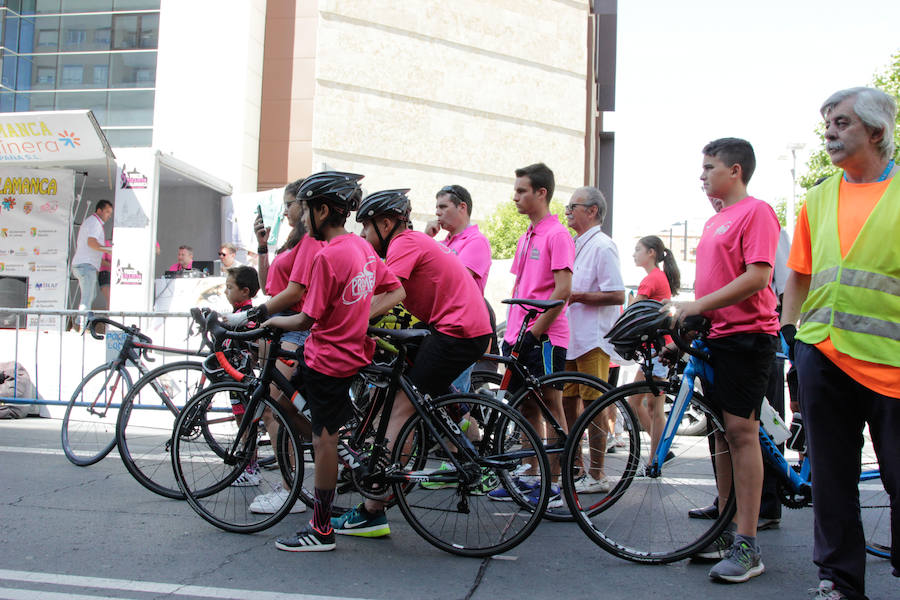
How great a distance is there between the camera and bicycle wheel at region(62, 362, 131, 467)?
648cm

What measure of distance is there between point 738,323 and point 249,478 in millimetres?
2939

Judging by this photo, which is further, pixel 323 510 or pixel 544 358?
pixel 544 358

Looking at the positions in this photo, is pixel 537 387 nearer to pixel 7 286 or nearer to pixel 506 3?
pixel 7 286

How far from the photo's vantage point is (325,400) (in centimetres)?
414

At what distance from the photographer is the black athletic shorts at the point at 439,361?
14.6ft

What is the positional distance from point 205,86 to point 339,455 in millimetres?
23248

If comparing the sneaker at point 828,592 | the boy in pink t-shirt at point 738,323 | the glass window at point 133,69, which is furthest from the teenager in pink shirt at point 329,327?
the glass window at point 133,69

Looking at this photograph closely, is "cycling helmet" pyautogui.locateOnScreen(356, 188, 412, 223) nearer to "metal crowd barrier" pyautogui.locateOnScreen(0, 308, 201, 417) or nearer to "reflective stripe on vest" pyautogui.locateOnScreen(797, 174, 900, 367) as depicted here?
"reflective stripe on vest" pyautogui.locateOnScreen(797, 174, 900, 367)

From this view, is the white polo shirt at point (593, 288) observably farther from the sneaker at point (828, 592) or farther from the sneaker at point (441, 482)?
the sneaker at point (828, 592)

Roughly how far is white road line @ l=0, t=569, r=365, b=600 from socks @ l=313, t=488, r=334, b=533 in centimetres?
66

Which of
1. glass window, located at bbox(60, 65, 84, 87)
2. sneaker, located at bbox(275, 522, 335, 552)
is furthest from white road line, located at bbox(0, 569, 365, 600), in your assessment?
glass window, located at bbox(60, 65, 84, 87)

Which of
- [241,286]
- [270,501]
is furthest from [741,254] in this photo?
[241,286]

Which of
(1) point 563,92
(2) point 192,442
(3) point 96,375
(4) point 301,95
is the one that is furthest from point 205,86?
(2) point 192,442

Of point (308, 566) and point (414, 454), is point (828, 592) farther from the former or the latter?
point (308, 566)
